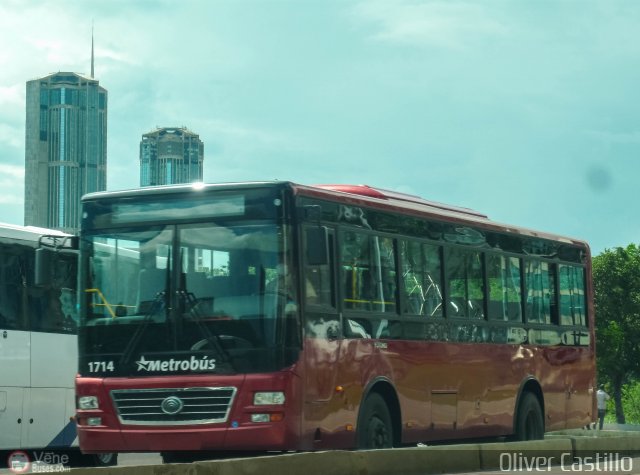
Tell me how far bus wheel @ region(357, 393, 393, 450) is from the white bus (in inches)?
200

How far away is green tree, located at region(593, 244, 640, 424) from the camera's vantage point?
9500cm

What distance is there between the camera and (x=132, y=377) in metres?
13.8

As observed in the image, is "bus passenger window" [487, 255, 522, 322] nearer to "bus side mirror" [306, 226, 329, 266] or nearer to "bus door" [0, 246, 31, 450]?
"bus side mirror" [306, 226, 329, 266]

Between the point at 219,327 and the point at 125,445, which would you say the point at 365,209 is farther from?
the point at 125,445

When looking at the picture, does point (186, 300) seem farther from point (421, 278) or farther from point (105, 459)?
point (105, 459)

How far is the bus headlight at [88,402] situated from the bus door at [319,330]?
2.28m

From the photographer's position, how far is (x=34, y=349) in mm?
18219

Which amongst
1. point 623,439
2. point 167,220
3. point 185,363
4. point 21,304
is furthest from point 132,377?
point 623,439

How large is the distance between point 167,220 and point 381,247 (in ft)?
8.92

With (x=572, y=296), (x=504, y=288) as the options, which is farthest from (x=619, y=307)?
(x=504, y=288)

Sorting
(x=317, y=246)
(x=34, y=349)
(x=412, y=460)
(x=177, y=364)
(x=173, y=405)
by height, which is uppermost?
(x=317, y=246)

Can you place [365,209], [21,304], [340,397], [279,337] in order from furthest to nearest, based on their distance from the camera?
[21,304] < [365,209] < [340,397] < [279,337]

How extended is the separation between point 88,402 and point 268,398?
210 centimetres

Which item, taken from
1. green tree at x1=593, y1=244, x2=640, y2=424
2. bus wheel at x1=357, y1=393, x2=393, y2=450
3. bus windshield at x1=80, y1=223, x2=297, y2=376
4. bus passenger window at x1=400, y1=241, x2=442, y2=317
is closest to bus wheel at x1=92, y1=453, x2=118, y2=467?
bus windshield at x1=80, y1=223, x2=297, y2=376
